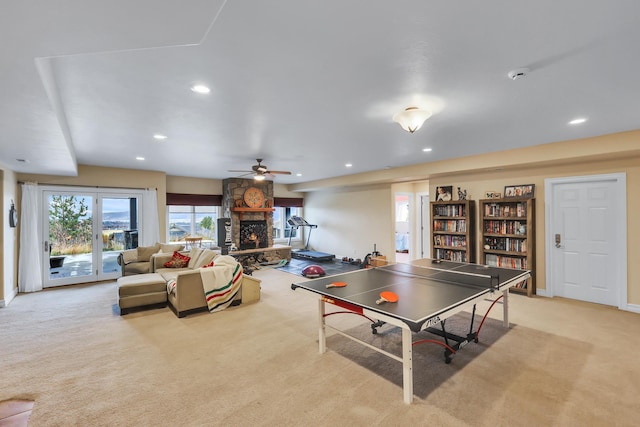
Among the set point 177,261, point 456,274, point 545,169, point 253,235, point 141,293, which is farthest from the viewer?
point 253,235

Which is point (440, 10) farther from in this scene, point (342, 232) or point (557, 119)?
point (342, 232)

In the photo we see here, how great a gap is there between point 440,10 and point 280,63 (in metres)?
1.07

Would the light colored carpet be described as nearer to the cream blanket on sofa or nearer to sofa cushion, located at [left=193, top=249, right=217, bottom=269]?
the cream blanket on sofa

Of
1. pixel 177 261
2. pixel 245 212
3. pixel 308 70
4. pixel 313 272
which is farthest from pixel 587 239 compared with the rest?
pixel 245 212

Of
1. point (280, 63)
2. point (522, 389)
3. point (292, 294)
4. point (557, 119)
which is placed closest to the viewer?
point (280, 63)

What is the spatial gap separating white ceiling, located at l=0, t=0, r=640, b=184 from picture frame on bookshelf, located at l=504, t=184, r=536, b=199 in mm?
1224

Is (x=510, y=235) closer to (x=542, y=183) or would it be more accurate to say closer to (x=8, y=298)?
(x=542, y=183)

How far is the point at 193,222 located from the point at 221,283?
453 centimetres

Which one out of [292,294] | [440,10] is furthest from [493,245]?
[440,10]

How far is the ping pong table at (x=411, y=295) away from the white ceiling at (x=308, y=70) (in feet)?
5.87

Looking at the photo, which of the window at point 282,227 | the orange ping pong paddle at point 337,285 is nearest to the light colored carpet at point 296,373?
the orange ping pong paddle at point 337,285

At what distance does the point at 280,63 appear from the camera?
2037mm

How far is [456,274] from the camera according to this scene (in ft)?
10.9

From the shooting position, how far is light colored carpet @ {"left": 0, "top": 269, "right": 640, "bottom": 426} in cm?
208
